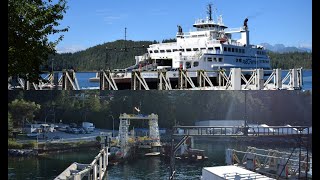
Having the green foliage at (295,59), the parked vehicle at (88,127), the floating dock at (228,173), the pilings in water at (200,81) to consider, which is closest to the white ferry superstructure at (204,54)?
the pilings in water at (200,81)

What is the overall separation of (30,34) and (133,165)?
109 centimetres

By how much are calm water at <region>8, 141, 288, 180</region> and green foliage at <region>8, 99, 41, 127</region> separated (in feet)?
0.87

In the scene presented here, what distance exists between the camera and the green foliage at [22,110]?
89.6 inches

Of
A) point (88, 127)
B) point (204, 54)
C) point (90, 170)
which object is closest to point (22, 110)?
point (88, 127)

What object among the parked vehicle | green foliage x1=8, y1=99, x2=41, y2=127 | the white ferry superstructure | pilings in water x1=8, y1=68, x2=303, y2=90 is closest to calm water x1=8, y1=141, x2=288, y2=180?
the parked vehicle

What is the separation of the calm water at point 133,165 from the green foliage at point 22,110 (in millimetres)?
264

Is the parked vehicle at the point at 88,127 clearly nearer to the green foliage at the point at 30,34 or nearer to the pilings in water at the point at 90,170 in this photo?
the pilings in water at the point at 90,170

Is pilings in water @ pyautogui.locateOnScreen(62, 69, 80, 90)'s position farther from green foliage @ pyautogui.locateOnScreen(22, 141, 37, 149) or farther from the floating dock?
the floating dock

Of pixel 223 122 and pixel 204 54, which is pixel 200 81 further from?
pixel 223 122

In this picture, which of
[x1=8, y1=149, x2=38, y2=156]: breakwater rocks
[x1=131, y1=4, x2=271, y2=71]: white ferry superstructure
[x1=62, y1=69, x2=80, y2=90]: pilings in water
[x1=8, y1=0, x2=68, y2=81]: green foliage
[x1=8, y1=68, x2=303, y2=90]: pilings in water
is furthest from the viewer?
[x1=131, y1=4, x2=271, y2=71]: white ferry superstructure

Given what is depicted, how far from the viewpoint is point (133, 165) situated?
8.28 ft

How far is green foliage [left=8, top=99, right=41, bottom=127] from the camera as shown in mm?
2276

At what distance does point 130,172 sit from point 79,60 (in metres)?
0.98
